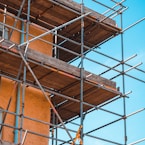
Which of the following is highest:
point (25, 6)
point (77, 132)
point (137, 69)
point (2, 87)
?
point (25, 6)

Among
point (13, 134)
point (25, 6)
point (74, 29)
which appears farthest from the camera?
point (74, 29)

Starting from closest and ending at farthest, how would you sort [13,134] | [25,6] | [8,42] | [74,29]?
[8,42] < [13,134] < [25,6] < [74,29]

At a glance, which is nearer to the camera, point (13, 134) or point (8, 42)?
point (8, 42)

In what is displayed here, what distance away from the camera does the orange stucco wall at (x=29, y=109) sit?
20359 mm

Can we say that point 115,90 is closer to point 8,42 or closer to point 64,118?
point 64,118

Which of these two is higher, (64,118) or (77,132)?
(64,118)

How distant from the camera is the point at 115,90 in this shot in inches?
839

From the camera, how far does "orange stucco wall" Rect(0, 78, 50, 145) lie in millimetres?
20359

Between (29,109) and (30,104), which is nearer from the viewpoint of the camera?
(29,109)

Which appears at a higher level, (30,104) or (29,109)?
(30,104)

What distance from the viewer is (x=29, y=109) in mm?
21234

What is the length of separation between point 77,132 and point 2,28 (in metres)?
4.63

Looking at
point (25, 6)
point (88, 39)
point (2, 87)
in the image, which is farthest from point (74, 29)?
point (2, 87)

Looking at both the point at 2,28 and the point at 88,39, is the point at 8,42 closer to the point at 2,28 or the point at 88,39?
the point at 2,28
